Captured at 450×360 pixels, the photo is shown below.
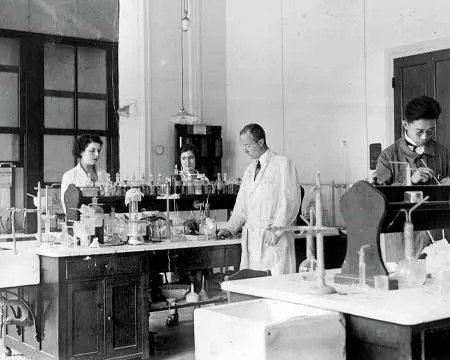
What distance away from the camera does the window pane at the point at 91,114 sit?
9359 millimetres

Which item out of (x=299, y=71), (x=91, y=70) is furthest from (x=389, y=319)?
(x=91, y=70)

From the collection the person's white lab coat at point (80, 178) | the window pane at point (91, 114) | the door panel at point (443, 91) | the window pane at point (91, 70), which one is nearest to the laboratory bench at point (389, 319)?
the person's white lab coat at point (80, 178)

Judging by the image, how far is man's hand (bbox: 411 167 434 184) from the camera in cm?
366

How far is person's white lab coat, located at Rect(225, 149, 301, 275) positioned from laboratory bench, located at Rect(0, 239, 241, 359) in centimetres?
67

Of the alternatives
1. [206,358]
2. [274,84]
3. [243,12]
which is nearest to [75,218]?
[206,358]

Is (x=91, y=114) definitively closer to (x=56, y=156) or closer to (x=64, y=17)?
(x=56, y=156)

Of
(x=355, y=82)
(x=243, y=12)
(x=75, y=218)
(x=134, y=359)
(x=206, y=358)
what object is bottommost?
(x=134, y=359)

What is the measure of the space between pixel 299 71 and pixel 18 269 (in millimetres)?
5094

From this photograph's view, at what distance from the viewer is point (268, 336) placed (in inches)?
90.0

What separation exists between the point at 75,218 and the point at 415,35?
414cm

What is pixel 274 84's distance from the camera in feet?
30.5

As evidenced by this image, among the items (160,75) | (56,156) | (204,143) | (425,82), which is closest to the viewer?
(425,82)

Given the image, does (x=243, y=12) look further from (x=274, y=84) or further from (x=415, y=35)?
(x=415, y=35)

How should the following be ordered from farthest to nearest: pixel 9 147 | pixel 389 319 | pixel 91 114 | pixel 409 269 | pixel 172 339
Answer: pixel 91 114 < pixel 9 147 < pixel 172 339 < pixel 409 269 < pixel 389 319
